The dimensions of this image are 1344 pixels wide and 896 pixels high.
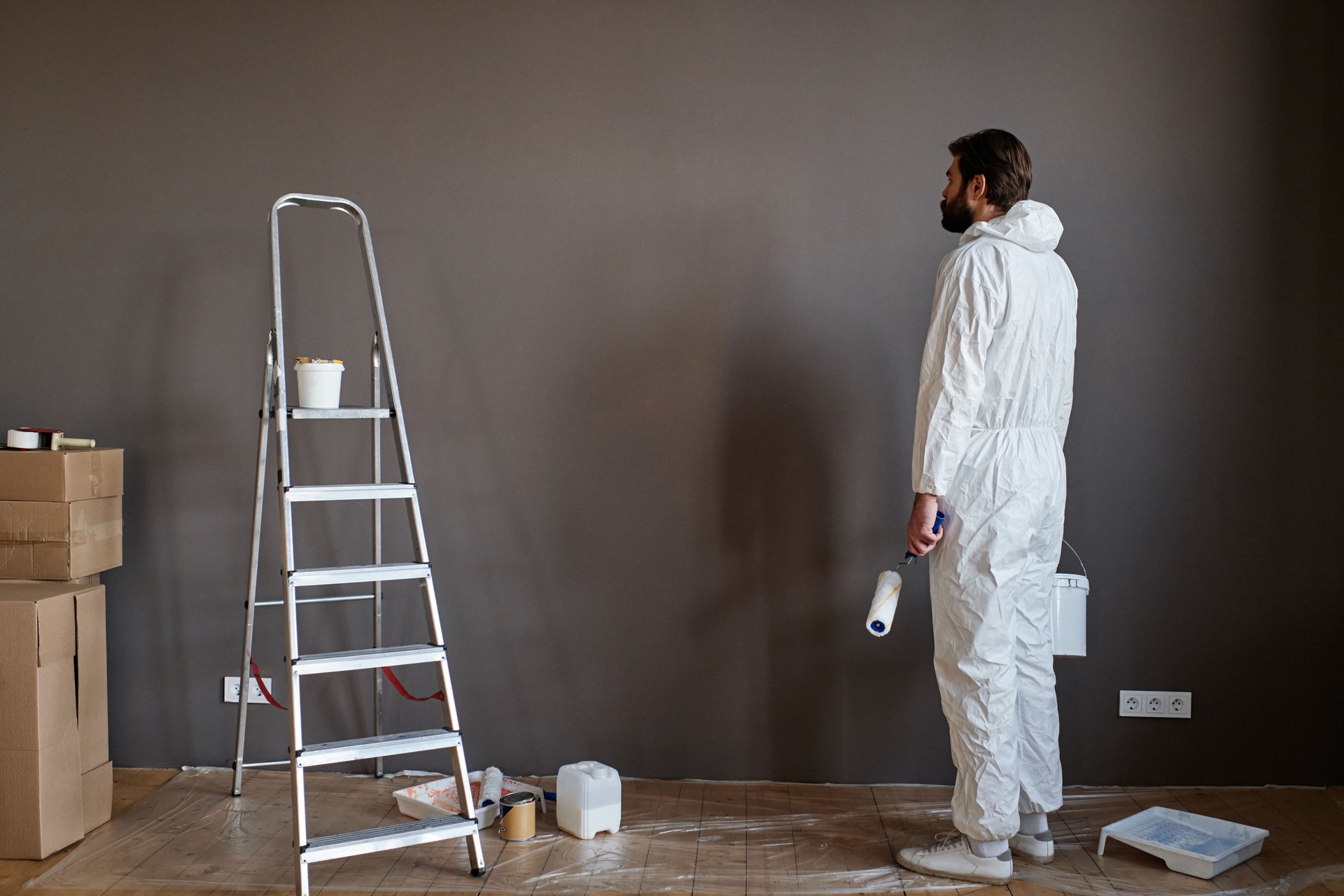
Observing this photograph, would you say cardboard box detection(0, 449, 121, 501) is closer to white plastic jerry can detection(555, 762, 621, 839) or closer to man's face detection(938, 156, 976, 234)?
white plastic jerry can detection(555, 762, 621, 839)

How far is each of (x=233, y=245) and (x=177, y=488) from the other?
0.75 metres

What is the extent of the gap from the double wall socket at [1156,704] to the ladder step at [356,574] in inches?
77.8

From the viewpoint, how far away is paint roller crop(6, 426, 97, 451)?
2.54 m

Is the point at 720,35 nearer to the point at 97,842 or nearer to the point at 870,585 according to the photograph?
the point at 870,585

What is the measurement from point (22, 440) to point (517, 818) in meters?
1.61

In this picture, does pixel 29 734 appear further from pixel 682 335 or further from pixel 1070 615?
pixel 1070 615

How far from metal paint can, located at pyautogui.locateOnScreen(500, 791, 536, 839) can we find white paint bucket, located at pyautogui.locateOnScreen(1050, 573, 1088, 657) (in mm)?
1399

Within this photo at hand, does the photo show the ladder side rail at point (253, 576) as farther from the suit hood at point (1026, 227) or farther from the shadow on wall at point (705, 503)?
the suit hood at point (1026, 227)

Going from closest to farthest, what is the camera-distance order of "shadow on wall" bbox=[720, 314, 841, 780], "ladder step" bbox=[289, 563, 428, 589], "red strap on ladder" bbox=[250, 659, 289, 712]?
"ladder step" bbox=[289, 563, 428, 589]
"red strap on ladder" bbox=[250, 659, 289, 712]
"shadow on wall" bbox=[720, 314, 841, 780]

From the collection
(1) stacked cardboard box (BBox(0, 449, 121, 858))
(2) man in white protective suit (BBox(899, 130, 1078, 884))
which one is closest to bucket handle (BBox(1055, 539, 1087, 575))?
(2) man in white protective suit (BBox(899, 130, 1078, 884))

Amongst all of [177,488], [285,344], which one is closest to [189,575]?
[177,488]

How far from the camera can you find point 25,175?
2961mm

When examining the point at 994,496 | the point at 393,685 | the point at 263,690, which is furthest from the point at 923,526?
the point at 263,690

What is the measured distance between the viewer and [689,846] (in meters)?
2.45
